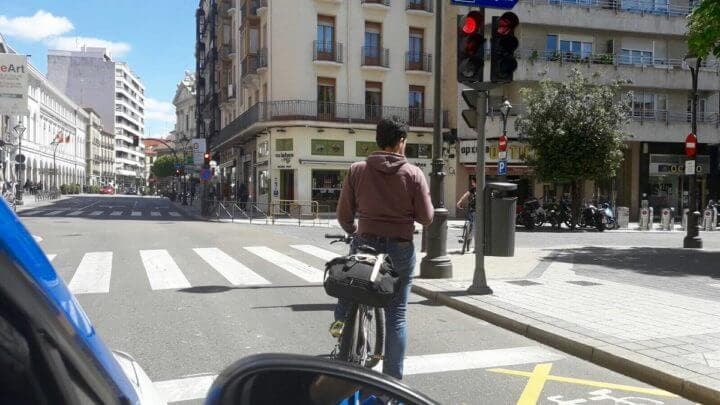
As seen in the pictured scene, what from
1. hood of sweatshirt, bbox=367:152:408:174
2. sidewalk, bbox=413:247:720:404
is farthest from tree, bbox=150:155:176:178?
hood of sweatshirt, bbox=367:152:408:174

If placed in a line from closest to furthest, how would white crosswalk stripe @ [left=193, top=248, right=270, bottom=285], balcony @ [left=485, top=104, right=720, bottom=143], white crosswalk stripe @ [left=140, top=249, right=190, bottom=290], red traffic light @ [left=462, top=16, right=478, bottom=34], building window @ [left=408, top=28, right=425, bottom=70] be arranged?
red traffic light @ [left=462, top=16, right=478, bottom=34] < white crosswalk stripe @ [left=140, top=249, right=190, bottom=290] < white crosswalk stripe @ [left=193, top=248, right=270, bottom=285] < balcony @ [left=485, top=104, right=720, bottom=143] < building window @ [left=408, top=28, right=425, bottom=70]

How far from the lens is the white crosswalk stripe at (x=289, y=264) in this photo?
378 inches

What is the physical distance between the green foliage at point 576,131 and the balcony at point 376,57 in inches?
396

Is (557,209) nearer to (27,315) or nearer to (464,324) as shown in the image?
(464,324)

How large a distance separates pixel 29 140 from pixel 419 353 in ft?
231

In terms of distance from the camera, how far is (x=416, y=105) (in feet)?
109

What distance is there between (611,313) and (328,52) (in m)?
26.8

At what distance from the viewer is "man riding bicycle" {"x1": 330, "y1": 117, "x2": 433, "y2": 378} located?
380cm

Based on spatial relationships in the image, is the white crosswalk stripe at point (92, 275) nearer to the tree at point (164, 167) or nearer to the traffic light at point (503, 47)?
the traffic light at point (503, 47)

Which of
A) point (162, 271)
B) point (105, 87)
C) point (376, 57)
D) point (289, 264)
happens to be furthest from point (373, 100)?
point (105, 87)

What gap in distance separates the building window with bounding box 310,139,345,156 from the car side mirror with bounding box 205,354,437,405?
29.5 metres

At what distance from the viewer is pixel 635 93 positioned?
32.1 metres

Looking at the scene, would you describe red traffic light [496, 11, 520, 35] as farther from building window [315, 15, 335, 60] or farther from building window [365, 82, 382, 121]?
building window [315, 15, 335, 60]

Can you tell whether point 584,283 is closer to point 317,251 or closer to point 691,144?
point 317,251
